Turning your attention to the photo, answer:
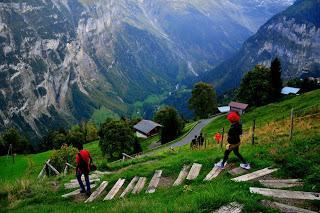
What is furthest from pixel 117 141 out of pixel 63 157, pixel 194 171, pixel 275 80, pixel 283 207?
pixel 283 207

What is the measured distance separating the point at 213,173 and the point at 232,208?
6.43 m

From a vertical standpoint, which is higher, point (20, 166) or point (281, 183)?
point (281, 183)

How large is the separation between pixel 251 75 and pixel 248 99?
8.09 metres

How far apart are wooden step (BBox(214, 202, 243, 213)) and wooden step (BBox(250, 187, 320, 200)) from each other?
6.32ft

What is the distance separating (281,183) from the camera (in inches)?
699

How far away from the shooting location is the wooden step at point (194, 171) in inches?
834

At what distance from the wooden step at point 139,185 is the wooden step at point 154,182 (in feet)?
1.76

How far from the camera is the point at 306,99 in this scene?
256 feet

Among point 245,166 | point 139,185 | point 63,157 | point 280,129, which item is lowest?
point 63,157

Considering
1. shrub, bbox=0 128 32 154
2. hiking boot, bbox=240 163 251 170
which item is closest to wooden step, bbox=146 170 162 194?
hiking boot, bbox=240 163 251 170

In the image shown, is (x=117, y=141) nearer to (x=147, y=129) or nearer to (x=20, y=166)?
(x=20, y=166)

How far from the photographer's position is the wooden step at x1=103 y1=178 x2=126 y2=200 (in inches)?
839

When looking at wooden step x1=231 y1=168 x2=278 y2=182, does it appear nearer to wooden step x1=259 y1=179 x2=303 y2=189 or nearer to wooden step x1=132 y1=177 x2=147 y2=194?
wooden step x1=259 y1=179 x2=303 y2=189

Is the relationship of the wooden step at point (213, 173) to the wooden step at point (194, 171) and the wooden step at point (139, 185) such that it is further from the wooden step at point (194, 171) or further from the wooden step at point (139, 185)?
the wooden step at point (139, 185)
